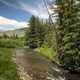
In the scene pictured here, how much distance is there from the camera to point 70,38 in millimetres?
27578

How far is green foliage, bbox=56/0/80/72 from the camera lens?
86.9 feet

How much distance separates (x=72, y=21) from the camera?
28.2 m

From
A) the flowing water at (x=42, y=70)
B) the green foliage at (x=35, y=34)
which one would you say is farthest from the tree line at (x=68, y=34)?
the green foliage at (x=35, y=34)

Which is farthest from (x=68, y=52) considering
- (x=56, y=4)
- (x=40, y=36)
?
(x=40, y=36)

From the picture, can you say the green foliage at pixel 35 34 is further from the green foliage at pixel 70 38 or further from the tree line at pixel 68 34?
the green foliage at pixel 70 38

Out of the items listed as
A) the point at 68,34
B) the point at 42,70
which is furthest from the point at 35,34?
the point at 42,70

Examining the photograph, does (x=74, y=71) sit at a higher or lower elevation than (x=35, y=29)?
lower

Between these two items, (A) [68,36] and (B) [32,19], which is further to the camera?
Answer: (B) [32,19]

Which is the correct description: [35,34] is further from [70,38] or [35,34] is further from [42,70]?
[42,70]

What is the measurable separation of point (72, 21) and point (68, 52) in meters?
4.48

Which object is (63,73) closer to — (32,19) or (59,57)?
(59,57)

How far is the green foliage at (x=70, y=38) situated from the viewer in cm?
2650

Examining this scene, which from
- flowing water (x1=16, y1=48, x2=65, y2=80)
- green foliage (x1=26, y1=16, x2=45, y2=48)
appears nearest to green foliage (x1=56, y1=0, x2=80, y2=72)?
flowing water (x1=16, y1=48, x2=65, y2=80)

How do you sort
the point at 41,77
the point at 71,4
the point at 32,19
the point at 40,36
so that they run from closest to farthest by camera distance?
the point at 41,77 < the point at 71,4 < the point at 40,36 < the point at 32,19
